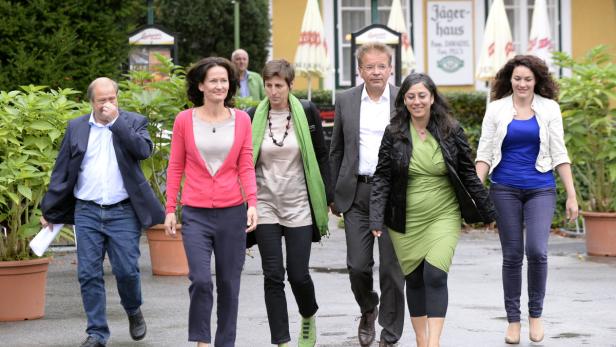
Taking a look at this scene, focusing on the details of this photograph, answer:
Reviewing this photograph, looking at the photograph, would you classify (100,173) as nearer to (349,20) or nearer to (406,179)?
(406,179)

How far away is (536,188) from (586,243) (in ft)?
16.1

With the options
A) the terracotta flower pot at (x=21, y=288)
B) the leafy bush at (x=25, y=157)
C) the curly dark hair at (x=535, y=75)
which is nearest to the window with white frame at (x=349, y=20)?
the leafy bush at (x=25, y=157)

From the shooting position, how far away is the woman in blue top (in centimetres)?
842

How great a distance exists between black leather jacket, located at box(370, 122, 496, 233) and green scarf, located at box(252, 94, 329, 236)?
46 centimetres

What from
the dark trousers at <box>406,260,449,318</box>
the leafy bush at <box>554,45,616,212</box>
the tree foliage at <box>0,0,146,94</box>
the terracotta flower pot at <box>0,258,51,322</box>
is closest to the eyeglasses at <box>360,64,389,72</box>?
the dark trousers at <box>406,260,449,318</box>

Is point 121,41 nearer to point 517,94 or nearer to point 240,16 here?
point 517,94

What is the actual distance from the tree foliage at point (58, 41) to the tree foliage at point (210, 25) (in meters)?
8.66

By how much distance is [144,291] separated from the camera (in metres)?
10.8

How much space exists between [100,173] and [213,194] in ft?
3.27

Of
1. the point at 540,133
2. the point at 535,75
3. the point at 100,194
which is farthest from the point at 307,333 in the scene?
the point at 535,75

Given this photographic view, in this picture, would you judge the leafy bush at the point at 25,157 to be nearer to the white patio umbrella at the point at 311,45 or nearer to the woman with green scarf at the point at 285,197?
the woman with green scarf at the point at 285,197

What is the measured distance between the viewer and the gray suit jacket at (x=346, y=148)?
26.6ft

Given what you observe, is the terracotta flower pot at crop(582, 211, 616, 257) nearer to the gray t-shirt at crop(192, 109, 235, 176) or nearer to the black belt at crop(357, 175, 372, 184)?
the black belt at crop(357, 175, 372, 184)

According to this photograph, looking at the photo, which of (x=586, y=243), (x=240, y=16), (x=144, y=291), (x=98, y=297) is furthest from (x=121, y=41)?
(x=240, y=16)
